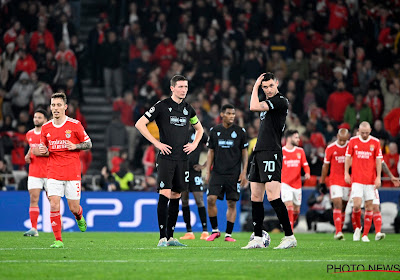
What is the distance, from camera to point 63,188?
36.3 ft

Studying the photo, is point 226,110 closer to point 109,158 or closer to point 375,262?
point 375,262

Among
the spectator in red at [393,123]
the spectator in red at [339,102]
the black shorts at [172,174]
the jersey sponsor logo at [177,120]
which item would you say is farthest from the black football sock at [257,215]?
the spectator in red at [339,102]

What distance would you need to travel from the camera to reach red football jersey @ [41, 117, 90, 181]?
11.0 m

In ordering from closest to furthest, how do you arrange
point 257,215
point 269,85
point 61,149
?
point 269,85 < point 257,215 < point 61,149

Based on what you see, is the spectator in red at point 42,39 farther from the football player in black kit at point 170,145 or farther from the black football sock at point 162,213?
the black football sock at point 162,213

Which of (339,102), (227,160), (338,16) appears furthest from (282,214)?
(338,16)

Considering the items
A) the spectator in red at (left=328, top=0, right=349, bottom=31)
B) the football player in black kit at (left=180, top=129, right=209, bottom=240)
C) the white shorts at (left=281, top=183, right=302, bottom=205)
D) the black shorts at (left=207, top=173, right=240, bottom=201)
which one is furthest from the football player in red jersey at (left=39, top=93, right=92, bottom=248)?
the spectator in red at (left=328, top=0, right=349, bottom=31)

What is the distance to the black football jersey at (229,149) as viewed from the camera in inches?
557

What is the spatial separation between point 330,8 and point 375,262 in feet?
59.4

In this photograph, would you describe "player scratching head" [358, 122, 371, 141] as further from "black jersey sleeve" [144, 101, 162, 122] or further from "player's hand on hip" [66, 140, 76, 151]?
"player's hand on hip" [66, 140, 76, 151]

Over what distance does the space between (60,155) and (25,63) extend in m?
12.6

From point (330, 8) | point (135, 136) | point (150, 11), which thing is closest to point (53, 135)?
point (135, 136)

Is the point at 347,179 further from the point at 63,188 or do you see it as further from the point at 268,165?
the point at 63,188

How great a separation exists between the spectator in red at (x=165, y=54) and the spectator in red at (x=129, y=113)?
1.83 m
